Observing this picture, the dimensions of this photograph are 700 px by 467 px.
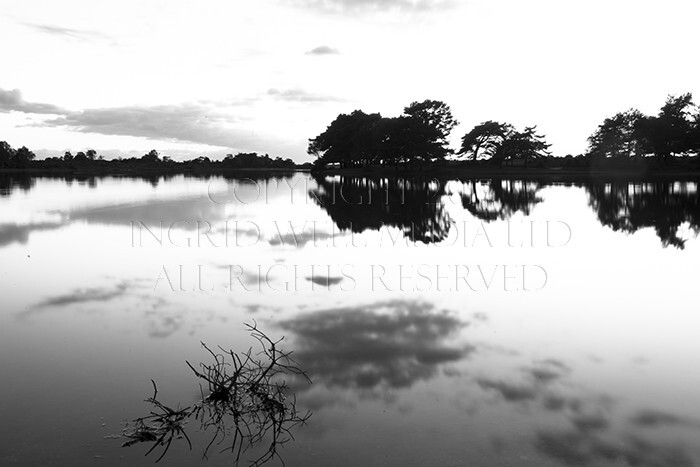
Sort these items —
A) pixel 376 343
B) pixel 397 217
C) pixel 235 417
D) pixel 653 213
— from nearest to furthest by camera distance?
pixel 235 417 → pixel 376 343 → pixel 397 217 → pixel 653 213

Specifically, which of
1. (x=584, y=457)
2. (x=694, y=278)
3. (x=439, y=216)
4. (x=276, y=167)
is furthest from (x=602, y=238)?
(x=276, y=167)

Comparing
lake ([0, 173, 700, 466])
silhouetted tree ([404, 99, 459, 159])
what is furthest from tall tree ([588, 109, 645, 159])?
lake ([0, 173, 700, 466])

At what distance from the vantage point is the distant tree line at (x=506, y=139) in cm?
7894

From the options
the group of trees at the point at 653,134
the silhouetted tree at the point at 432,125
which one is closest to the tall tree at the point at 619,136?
the group of trees at the point at 653,134

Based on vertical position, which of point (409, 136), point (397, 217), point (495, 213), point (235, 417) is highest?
point (409, 136)

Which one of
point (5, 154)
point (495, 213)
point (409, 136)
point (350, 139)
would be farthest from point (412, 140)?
point (5, 154)

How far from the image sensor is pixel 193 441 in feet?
16.1

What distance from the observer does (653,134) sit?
7756 centimetres

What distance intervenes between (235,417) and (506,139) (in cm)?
10194

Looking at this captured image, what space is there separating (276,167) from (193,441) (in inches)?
6562

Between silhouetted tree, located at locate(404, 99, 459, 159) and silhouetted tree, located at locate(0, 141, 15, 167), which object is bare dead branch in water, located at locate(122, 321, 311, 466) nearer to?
silhouetted tree, located at locate(404, 99, 459, 159)

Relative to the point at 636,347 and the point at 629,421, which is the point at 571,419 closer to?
the point at 629,421

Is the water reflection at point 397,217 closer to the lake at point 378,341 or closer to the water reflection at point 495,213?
the water reflection at point 495,213

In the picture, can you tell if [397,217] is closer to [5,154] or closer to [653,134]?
[653,134]
